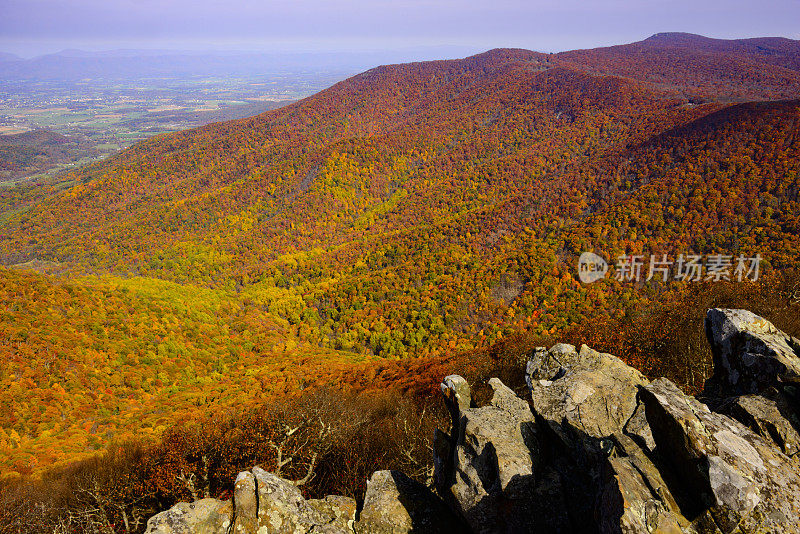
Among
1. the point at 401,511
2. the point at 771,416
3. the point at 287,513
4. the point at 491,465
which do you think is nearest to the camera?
the point at 771,416

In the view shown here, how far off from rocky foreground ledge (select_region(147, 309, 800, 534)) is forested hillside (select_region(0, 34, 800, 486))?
1056 cm

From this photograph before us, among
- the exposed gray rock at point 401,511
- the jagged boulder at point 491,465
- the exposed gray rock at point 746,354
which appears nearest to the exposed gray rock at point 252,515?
the exposed gray rock at point 401,511

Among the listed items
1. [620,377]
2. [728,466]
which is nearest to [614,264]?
[620,377]

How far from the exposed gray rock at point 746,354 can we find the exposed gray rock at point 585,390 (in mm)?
1894

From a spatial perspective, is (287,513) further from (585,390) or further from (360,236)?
(360,236)

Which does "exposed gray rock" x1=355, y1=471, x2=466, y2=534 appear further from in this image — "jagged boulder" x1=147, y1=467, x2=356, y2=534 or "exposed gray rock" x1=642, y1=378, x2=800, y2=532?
"exposed gray rock" x1=642, y1=378, x2=800, y2=532

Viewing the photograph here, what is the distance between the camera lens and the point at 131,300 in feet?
154

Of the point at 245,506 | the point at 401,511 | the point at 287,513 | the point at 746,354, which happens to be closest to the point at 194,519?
the point at 245,506

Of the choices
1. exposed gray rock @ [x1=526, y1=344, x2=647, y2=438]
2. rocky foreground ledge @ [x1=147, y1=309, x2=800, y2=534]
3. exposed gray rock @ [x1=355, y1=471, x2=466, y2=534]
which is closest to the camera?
rocky foreground ledge @ [x1=147, y1=309, x2=800, y2=534]

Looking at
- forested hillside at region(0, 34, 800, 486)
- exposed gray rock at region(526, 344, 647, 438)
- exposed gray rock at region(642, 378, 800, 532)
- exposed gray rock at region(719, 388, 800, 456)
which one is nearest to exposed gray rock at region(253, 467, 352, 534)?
exposed gray rock at region(526, 344, 647, 438)

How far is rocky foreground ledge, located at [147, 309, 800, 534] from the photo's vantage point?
537cm

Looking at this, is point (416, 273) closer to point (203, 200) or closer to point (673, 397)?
point (673, 397)

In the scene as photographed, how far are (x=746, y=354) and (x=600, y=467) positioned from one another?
5.67 m

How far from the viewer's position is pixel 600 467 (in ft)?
21.2
